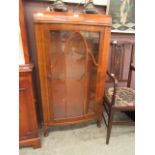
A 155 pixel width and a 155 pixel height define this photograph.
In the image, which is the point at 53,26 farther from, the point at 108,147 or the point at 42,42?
the point at 108,147

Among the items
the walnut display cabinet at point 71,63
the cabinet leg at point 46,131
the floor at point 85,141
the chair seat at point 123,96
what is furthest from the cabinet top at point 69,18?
the floor at point 85,141

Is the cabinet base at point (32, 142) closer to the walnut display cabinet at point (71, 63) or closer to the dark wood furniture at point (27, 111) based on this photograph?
the dark wood furniture at point (27, 111)

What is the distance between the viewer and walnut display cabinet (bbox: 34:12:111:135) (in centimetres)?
122

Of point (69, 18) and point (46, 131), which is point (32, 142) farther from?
point (69, 18)

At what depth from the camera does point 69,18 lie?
120 cm

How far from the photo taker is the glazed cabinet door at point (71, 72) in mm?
1309

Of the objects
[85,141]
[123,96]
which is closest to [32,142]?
[85,141]

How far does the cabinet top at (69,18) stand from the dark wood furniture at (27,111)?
39 cm

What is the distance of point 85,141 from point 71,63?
0.85 m
